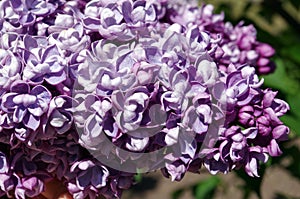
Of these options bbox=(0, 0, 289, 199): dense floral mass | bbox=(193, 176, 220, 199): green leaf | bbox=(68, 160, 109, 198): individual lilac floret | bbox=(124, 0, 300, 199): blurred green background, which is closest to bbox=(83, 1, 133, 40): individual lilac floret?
bbox=(0, 0, 289, 199): dense floral mass

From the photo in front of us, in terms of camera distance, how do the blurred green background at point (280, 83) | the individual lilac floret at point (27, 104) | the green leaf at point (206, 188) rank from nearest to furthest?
the individual lilac floret at point (27, 104)
the blurred green background at point (280, 83)
the green leaf at point (206, 188)

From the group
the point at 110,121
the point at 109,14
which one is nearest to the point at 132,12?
the point at 109,14

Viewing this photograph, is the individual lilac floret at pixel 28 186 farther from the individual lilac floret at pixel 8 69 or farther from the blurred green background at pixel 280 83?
the blurred green background at pixel 280 83

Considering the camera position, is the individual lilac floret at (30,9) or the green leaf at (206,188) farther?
the green leaf at (206,188)

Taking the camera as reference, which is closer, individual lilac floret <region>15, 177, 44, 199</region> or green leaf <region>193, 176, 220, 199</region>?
individual lilac floret <region>15, 177, 44, 199</region>

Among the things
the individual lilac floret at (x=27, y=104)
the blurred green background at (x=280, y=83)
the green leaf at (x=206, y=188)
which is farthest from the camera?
the green leaf at (x=206, y=188)

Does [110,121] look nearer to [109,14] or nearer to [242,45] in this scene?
[109,14]

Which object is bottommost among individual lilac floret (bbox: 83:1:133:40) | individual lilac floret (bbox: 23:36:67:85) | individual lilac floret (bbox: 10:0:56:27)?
individual lilac floret (bbox: 10:0:56:27)

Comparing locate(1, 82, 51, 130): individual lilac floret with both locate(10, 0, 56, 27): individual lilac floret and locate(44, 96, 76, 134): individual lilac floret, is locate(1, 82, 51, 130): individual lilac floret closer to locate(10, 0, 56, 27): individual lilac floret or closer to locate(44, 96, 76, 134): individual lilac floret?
locate(44, 96, 76, 134): individual lilac floret

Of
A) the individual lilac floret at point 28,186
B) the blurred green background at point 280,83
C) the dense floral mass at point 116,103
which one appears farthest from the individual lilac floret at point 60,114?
the blurred green background at point 280,83
